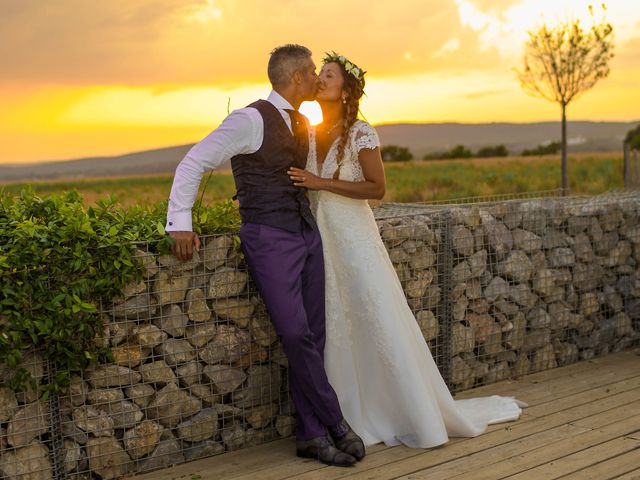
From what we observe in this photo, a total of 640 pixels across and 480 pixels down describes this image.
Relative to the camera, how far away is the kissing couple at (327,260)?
4199 mm

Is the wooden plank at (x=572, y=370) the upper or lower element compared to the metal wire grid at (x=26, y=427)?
lower

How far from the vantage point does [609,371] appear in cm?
615

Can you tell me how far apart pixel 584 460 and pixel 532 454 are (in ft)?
0.86

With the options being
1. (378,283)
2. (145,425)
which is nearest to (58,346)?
(145,425)

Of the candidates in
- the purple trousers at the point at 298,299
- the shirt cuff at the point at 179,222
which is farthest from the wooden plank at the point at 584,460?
the shirt cuff at the point at 179,222

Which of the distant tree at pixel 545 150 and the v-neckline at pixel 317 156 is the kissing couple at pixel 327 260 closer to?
the v-neckline at pixel 317 156

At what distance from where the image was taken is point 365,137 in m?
4.61

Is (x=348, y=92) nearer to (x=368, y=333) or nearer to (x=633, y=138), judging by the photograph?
(x=368, y=333)

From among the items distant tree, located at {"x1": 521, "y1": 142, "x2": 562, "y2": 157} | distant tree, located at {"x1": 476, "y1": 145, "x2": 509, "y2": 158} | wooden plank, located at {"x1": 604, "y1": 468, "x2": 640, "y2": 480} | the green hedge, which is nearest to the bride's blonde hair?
the green hedge

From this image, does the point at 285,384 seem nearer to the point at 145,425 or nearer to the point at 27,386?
the point at 145,425

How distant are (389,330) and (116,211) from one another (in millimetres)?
1605

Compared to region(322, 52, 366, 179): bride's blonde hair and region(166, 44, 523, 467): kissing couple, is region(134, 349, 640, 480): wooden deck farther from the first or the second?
region(322, 52, 366, 179): bride's blonde hair

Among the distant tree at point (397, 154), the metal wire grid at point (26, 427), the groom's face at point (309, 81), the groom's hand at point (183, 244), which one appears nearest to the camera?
the metal wire grid at point (26, 427)

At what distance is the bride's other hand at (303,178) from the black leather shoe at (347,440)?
125cm
